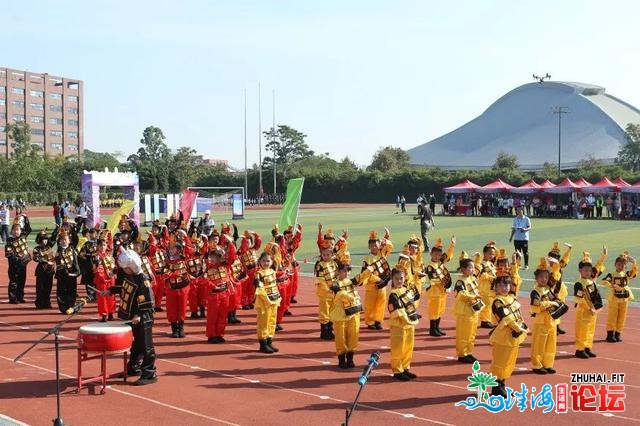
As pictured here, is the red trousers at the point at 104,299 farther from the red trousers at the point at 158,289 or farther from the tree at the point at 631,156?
the tree at the point at 631,156

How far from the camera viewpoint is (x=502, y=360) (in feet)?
28.3

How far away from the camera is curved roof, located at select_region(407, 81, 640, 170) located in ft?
390

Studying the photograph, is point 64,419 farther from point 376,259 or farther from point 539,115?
point 539,115

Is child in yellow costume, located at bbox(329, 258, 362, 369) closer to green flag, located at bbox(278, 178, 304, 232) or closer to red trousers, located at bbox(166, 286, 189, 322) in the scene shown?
red trousers, located at bbox(166, 286, 189, 322)

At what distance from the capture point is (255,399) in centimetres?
852

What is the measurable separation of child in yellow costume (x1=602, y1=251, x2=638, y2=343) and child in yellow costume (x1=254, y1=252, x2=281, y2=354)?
17.5ft

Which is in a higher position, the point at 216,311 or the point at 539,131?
the point at 539,131

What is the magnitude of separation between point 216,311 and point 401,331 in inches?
139

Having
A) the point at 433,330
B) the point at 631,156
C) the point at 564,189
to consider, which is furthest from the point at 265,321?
the point at 631,156

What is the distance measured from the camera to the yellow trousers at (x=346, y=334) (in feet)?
32.5

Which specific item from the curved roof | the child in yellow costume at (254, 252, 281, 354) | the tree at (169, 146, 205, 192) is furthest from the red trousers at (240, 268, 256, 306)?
the curved roof

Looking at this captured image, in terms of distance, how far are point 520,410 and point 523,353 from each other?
2940 mm

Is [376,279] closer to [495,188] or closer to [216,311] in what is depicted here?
[216,311]

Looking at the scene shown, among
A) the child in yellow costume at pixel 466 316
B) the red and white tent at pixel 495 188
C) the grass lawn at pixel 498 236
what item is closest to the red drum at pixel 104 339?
the child in yellow costume at pixel 466 316
